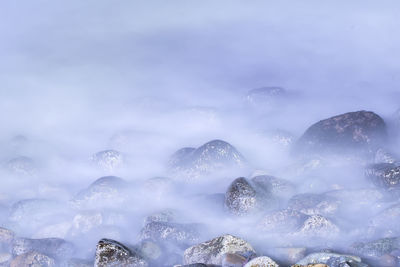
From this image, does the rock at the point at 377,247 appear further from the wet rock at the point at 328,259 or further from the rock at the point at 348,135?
the rock at the point at 348,135

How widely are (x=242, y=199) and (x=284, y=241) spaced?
154 cm

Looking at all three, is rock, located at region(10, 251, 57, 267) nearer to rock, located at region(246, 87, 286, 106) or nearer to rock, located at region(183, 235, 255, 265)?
rock, located at region(183, 235, 255, 265)

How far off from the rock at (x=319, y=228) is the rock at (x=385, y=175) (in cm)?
174

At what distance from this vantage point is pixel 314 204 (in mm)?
9234

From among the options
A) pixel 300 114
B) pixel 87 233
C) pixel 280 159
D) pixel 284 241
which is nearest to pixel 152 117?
pixel 300 114

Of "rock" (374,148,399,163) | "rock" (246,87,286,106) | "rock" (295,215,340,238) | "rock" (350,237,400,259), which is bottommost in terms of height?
"rock" (350,237,400,259)

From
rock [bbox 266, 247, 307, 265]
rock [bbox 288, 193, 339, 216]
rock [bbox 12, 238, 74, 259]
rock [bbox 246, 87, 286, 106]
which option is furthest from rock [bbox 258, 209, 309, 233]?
rock [bbox 246, 87, 286, 106]

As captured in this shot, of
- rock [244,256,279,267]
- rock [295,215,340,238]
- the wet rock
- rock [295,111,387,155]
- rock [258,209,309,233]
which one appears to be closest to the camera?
rock [244,256,279,267]

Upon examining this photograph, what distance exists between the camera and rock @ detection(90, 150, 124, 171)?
1443cm

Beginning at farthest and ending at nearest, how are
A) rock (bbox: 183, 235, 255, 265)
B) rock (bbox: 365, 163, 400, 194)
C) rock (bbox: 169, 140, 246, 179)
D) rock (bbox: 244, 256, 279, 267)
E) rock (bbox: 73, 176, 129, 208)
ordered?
1. rock (bbox: 169, 140, 246, 179)
2. rock (bbox: 73, 176, 129, 208)
3. rock (bbox: 365, 163, 400, 194)
4. rock (bbox: 183, 235, 255, 265)
5. rock (bbox: 244, 256, 279, 267)

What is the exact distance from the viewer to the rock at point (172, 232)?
898 centimetres

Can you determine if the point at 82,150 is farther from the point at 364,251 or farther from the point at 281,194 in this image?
the point at 364,251

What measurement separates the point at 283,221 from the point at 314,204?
103 centimetres

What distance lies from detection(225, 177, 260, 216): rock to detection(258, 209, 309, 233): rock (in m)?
0.57
